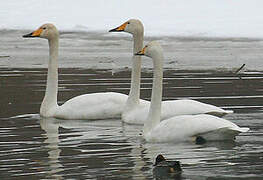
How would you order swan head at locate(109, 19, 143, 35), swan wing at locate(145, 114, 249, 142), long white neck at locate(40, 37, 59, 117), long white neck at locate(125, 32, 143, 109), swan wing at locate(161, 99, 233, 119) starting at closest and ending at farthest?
swan wing at locate(145, 114, 249, 142) → swan wing at locate(161, 99, 233, 119) → long white neck at locate(125, 32, 143, 109) → swan head at locate(109, 19, 143, 35) → long white neck at locate(40, 37, 59, 117)

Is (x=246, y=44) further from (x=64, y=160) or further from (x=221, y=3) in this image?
(x=64, y=160)

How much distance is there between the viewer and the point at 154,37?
22031 mm

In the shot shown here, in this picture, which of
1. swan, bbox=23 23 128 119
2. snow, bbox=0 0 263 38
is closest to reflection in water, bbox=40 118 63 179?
swan, bbox=23 23 128 119

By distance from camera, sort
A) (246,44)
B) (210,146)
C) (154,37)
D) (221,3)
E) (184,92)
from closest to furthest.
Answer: (210,146) < (184,92) < (246,44) < (154,37) < (221,3)

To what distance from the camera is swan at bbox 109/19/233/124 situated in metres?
9.45

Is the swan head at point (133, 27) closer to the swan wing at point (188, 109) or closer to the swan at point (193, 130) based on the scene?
the swan wing at point (188, 109)

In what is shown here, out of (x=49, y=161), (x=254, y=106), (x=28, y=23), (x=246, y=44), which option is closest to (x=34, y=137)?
(x=49, y=161)

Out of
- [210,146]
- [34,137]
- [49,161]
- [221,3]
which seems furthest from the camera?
[221,3]

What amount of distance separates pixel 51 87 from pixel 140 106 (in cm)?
153

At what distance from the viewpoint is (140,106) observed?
33.3ft

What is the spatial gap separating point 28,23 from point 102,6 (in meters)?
3.57

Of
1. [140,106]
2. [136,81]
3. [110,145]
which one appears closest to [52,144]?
[110,145]

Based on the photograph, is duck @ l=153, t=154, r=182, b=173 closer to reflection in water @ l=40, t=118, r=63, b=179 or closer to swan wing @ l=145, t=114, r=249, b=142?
reflection in water @ l=40, t=118, r=63, b=179

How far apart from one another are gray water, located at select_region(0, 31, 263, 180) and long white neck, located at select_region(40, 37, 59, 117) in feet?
0.56
